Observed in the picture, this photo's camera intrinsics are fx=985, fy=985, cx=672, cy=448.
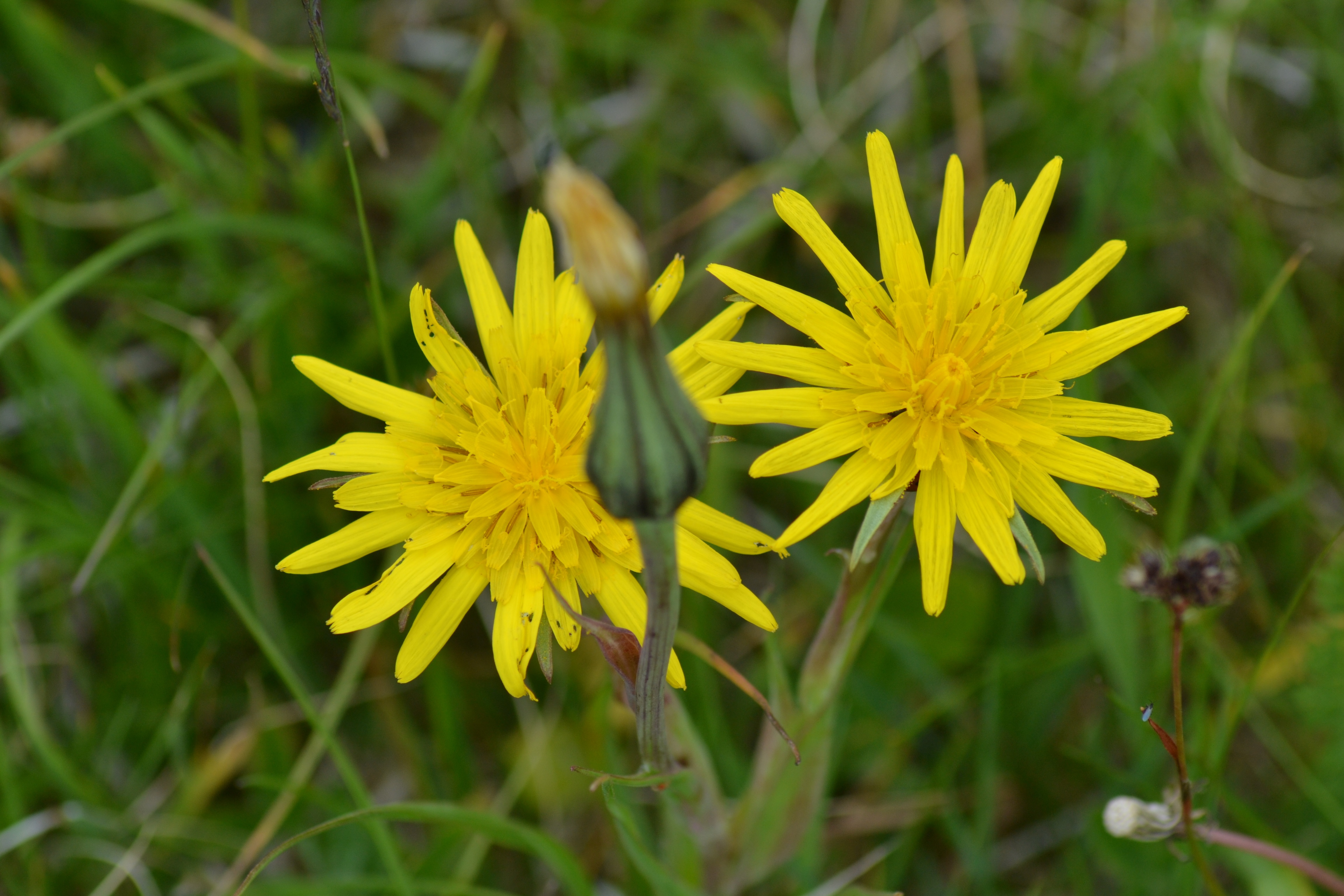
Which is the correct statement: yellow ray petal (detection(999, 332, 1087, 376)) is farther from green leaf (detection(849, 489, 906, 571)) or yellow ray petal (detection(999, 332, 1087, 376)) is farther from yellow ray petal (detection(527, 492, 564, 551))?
yellow ray petal (detection(527, 492, 564, 551))

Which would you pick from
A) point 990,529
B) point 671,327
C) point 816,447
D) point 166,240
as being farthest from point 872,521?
point 166,240

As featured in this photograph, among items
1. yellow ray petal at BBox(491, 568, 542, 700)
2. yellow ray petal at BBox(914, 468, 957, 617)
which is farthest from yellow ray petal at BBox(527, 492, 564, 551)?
yellow ray petal at BBox(914, 468, 957, 617)

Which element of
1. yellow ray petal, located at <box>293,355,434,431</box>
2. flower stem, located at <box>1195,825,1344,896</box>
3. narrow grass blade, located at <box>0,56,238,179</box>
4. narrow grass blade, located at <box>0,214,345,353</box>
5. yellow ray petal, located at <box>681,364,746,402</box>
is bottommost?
flower stem, located at <box>1195,825,1344,896</box>

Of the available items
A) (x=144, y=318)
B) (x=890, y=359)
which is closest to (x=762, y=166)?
(x=890, y=359)

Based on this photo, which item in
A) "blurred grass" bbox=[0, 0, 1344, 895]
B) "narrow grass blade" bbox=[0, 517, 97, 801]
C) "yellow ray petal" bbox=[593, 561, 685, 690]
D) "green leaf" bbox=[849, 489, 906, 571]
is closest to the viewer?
"green leaf" bbox=[849, 489, 906, 571]

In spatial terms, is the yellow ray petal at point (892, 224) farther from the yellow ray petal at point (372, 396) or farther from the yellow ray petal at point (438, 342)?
the yellow ray petal at point (372, 396)

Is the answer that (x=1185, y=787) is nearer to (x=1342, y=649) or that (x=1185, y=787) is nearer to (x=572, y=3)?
(x=1342, y=649)

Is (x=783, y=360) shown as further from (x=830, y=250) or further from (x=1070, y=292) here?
(x=1070, y=292)
